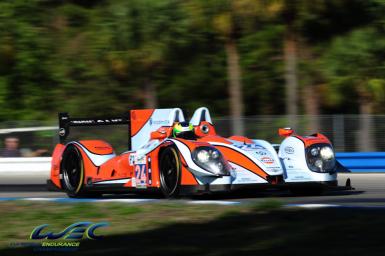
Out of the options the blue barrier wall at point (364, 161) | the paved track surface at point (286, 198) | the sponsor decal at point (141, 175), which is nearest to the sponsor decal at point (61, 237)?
the paved track surface at point (286, 198)

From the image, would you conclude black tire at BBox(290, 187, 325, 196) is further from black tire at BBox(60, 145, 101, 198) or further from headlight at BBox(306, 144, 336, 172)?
black tire at BBox(60, 145, 101, 198)

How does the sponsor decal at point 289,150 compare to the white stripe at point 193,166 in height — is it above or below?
above

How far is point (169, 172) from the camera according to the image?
11.2 metres

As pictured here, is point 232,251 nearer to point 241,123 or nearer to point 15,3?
point 241,123

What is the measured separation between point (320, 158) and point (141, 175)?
2.31 meters

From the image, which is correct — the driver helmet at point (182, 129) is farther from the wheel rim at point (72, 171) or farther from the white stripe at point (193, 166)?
the wheel rim at point (72, 171)

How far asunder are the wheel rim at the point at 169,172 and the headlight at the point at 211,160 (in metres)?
0.29

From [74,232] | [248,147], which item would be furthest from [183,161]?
[74,232]

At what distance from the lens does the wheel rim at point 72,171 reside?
1275 cm

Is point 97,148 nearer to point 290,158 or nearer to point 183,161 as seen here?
point 183,161

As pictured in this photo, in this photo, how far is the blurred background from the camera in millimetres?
22562

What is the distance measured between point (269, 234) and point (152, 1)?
68.3 feet

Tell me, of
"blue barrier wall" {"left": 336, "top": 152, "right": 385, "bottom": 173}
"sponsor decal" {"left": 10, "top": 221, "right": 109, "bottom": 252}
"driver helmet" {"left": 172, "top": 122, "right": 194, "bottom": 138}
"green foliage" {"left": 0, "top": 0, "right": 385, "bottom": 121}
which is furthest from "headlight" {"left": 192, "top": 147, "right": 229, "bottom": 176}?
"green foliage" {"left": 0, "top": 0, "right": 385, "bottom": 121}

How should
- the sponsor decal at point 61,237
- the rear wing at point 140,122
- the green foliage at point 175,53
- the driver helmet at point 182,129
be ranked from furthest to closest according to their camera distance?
the green foliage at point 175,53, the rear wing at point 140,122, the driver helmet at point 182,129, the sponsor decal at point 61,237
